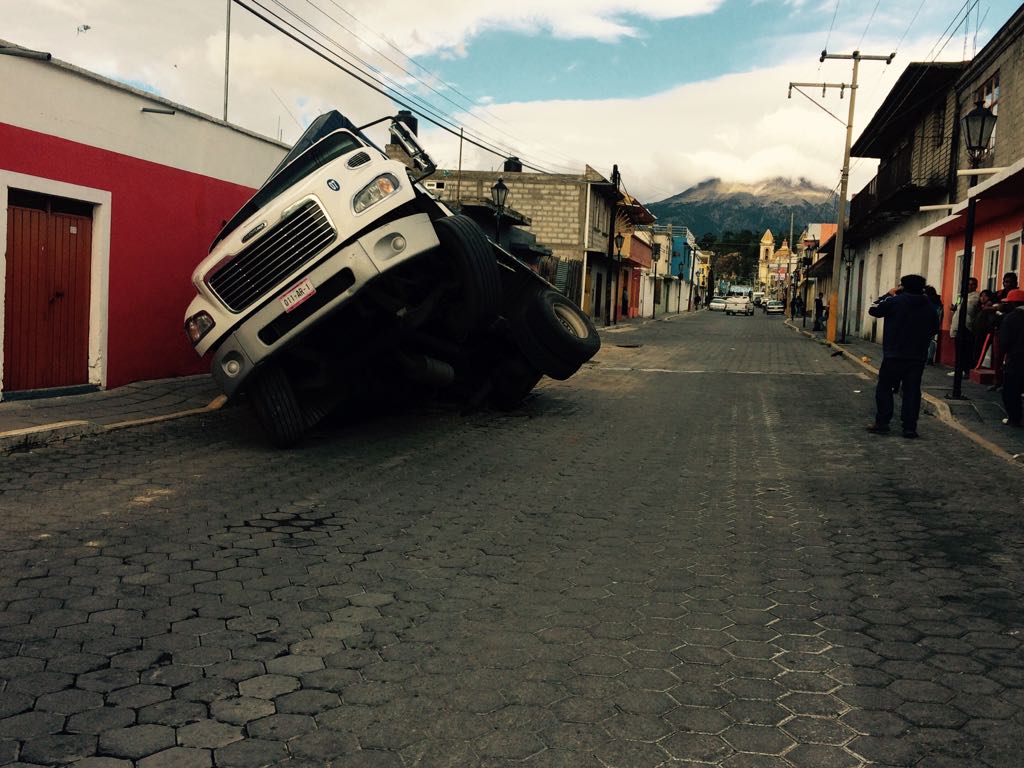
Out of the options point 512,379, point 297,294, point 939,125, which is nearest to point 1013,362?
point 512,379

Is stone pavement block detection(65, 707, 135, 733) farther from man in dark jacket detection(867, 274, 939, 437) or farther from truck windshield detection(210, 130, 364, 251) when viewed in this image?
man in dark jacket detection(867, 274, 939, 437)

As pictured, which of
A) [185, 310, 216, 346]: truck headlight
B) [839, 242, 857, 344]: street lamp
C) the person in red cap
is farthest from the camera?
[839, 242, 857, 344]: street lamp

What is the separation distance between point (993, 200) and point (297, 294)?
12598mm

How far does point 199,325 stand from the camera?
7.84 m

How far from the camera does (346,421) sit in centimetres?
968

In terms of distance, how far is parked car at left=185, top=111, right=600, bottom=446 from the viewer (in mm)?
7367

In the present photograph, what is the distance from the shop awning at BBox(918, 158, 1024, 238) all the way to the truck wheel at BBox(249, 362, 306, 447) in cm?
959

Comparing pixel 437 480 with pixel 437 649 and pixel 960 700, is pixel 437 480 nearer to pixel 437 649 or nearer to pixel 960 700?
pixel 437 649

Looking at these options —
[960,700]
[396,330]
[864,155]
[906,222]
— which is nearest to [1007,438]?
[396,330]

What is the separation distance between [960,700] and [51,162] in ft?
32.9

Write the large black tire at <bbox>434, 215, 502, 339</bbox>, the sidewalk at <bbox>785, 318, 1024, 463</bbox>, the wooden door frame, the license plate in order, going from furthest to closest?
the wooden door frame, the sidewalk at <bbox>785, 318, 1024, 463</bbox>, the large black tire at <bbox>434, 215, 502, 339</bbox>, the license plate

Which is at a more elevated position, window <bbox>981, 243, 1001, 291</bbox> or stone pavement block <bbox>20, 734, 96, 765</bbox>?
window <bbox>981, 243, 1001, 291</bbox>

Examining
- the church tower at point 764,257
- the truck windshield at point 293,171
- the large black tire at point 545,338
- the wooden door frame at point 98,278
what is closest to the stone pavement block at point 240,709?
the truck windshield at point 293,171

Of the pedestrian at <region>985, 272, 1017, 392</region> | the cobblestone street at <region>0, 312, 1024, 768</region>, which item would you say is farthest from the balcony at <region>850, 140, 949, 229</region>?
the cobblestone street at <region>0, 312, 1024, 768</region>
